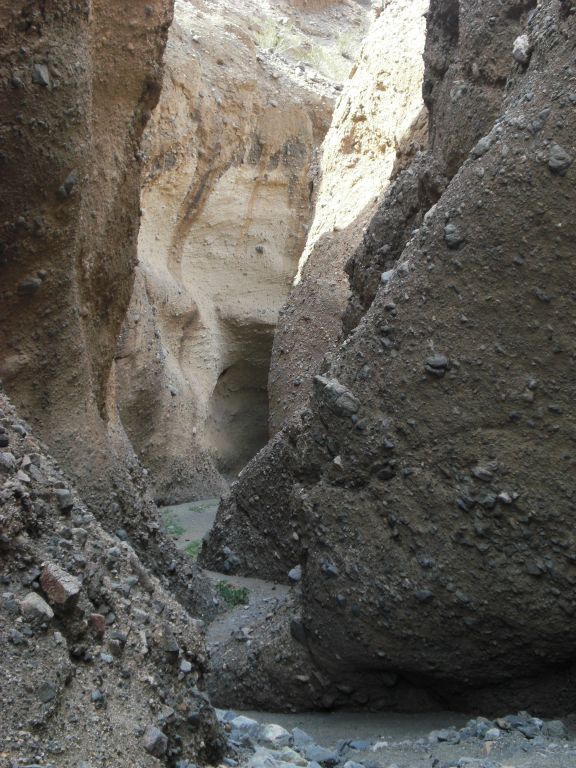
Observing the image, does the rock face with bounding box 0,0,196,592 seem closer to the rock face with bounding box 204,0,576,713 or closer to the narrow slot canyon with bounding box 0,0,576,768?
the narrow slot canyon with bounding box 0,0,576,768

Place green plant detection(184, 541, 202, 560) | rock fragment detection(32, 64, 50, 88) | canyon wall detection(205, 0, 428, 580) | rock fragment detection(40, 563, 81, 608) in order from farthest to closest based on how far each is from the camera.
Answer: canyon wall detection(205, 0, 428, 580)
green plant detection(184, 541, 202, 560)
rock fragment detection(32, 64, 50, 88)
rock fragment detection(40, 563, 81, 608)

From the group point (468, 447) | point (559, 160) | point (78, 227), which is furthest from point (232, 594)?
point (559, 160)

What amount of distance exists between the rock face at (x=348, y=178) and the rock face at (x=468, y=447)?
13.1 ft

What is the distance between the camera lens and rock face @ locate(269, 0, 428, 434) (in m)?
8.09

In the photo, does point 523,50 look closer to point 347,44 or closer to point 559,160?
point 559,160

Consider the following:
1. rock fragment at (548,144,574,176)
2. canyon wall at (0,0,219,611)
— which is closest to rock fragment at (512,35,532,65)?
rock fragment at (548,144,574,176)

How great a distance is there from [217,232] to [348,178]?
2898 mm

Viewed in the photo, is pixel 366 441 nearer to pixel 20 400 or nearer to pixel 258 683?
pixel 258 683

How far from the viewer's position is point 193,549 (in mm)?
7188

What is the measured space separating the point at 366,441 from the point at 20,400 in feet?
5.58

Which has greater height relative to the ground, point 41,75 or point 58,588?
point 41,75

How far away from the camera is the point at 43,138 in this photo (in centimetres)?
391

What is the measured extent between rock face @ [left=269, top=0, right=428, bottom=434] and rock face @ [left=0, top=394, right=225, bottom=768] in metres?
4.72

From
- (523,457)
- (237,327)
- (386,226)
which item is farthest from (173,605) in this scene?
(237,327)
